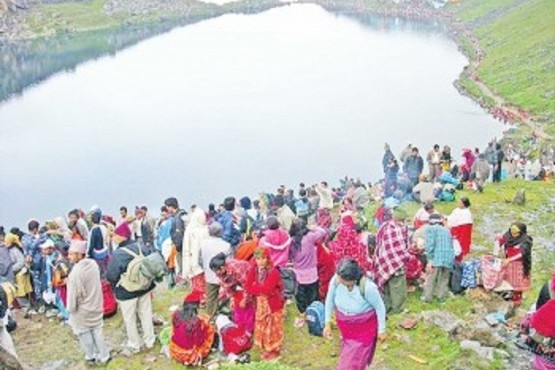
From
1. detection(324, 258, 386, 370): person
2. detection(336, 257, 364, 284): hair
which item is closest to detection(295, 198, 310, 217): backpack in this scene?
detection(324, 258, 386, 370): person

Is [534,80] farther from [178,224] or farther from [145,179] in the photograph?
[178,224]

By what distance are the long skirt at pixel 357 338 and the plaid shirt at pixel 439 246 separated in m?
4.20

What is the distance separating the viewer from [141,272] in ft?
35.8

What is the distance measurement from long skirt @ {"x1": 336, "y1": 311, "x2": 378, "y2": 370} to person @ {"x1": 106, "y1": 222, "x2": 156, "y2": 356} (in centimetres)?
404

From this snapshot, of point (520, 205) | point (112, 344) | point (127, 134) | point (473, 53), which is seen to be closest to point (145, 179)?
point (127, 134)

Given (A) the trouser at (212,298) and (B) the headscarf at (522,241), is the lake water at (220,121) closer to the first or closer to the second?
(A) the trouser at (212,298)

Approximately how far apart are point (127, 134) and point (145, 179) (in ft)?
39.2

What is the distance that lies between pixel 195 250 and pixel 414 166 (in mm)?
10628

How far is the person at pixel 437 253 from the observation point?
12.1 metres

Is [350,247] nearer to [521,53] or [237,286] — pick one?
[237,286]

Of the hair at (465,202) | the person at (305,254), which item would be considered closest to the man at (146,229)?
the person at (305,254)

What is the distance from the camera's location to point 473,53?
7975cm

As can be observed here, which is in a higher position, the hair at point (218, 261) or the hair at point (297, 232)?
the hair at point (297, 232)

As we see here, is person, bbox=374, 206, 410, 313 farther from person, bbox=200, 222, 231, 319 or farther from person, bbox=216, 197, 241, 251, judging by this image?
person, bbox=216, 197, 241, 251
